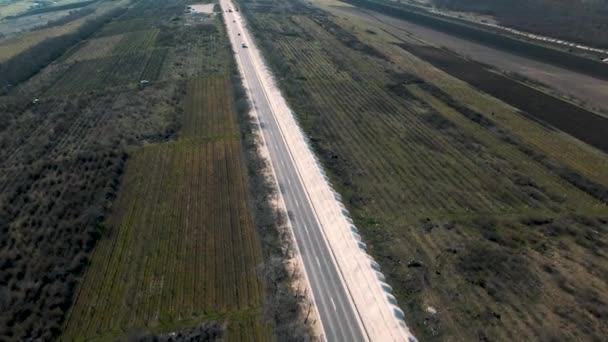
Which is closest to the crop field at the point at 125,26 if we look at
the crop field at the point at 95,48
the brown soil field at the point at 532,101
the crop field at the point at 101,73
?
the crop field at the point at 95,48

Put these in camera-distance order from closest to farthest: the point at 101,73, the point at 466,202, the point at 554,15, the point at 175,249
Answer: the point at 175,249
the point at 466,202
the point at 101,73
the point at 554,15

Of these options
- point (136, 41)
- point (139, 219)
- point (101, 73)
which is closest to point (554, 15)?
point (136, 41)

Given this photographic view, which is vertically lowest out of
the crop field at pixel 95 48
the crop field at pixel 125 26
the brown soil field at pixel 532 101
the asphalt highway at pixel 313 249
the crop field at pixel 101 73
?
the asphalt highway at pixel 313 249

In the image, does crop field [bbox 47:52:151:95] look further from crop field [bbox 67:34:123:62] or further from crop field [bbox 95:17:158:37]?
crop field [bbox 95:17:158:37]

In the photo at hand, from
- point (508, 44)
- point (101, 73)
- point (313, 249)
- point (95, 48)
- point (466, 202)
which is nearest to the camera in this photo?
point (313, 249)

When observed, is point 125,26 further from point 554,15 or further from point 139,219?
point 554,15

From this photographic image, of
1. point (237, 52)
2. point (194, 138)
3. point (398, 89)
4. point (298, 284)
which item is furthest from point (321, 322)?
point (237, 52)

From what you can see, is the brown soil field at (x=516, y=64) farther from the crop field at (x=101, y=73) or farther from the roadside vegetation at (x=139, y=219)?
the crop field at (x=101, y=73)
